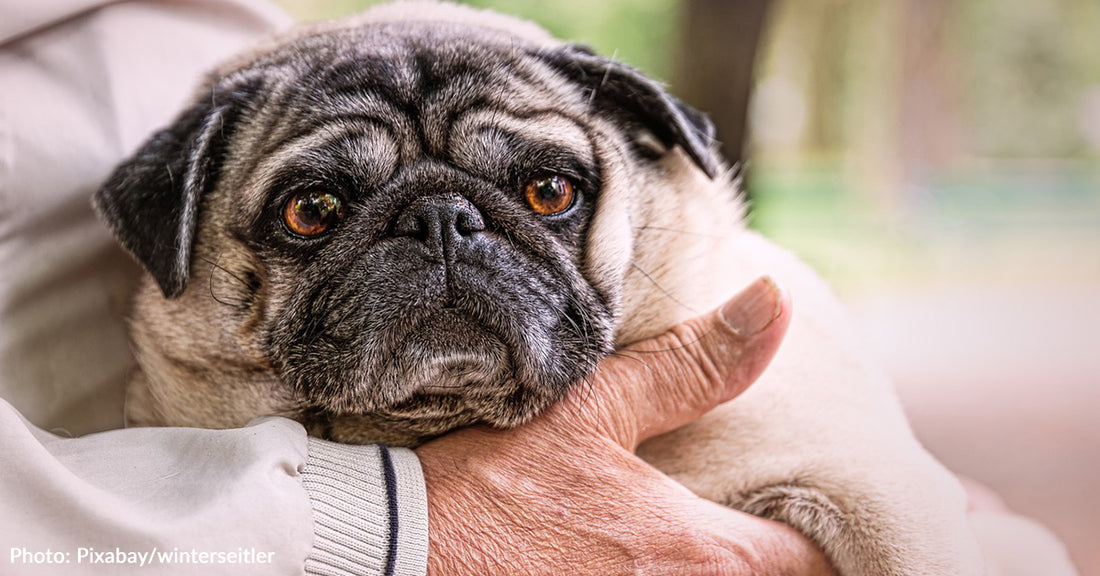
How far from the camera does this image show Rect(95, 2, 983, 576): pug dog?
159 cm

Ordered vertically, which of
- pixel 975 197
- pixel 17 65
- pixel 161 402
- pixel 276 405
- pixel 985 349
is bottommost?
pixel 975 197

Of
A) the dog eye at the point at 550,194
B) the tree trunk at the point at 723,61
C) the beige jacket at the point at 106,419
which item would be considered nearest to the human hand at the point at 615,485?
the beige jacket at the point at 106,419

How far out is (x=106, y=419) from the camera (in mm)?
1941

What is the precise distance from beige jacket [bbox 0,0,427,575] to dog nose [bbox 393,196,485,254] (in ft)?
1.39

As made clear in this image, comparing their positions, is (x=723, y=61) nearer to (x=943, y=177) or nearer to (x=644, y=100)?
(x=644, y=100)

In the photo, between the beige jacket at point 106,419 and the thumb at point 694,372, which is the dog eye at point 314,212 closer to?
the beige jacket at point 106,419

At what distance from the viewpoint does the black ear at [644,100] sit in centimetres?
196

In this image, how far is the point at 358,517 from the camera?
146cm

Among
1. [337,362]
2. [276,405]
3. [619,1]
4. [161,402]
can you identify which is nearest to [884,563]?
[337,362]

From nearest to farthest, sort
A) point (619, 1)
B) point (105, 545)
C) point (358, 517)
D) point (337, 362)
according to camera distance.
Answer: point (105, 545)
point (358, 517)
point (337, 362)
point (619, 1)

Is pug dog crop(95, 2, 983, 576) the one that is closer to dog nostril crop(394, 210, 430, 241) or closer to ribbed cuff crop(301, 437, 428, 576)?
dog nostril crop(394, 210, 430, 241)

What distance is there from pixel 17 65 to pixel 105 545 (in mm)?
1085

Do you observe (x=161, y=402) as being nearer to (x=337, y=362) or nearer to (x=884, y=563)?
(x=337, y=362)

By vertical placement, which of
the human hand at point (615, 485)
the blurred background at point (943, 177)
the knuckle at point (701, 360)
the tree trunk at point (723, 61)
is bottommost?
the blurred background at point (943, 177)
